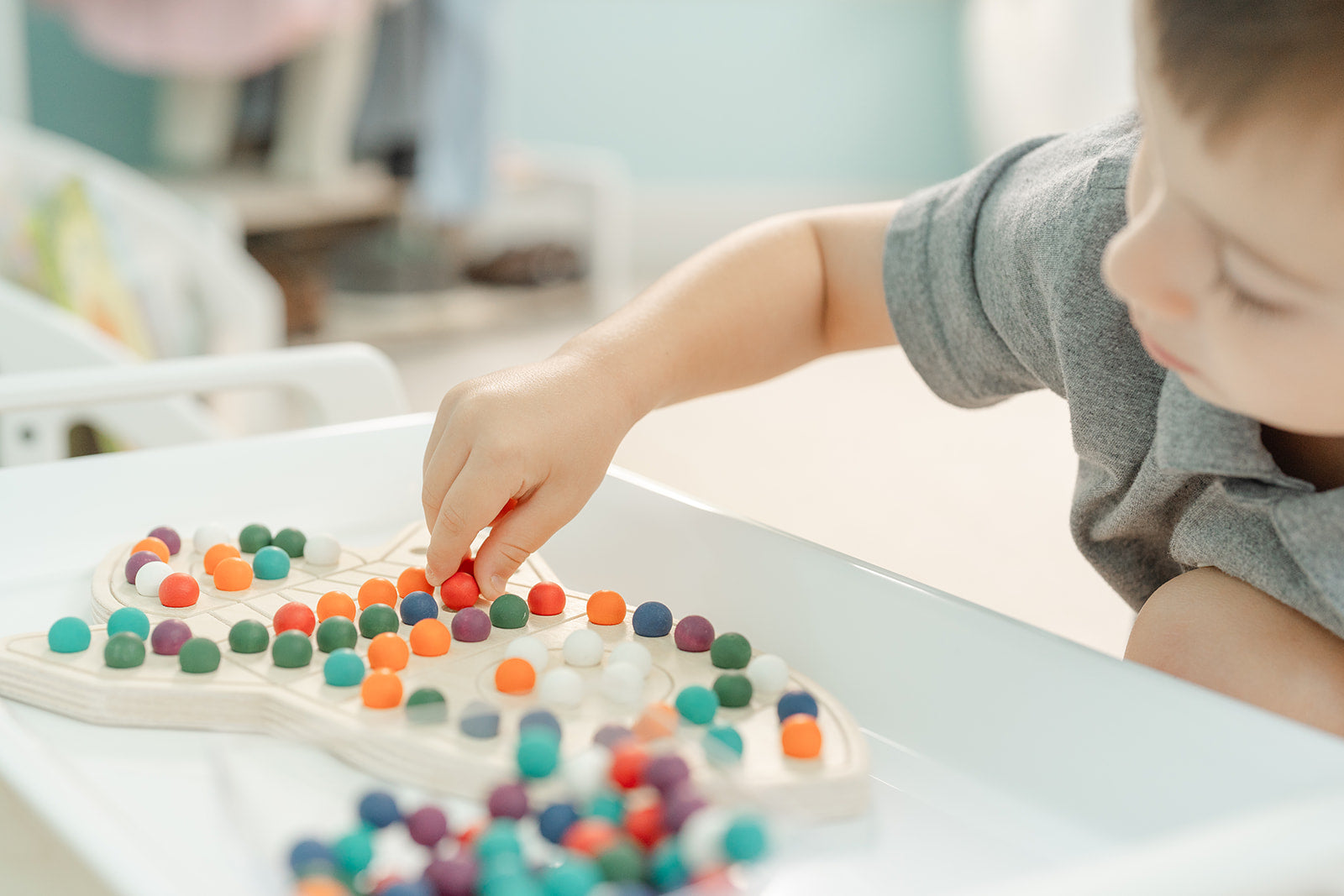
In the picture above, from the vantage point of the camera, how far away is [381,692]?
1.14 feet

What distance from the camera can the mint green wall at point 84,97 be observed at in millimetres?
1405

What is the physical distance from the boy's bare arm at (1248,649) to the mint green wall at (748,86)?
2.18m

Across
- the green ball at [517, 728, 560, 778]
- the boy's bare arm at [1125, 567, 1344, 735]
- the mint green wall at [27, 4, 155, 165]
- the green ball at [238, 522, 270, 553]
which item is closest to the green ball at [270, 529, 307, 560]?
the green ball at [238, 522, 270, 553]

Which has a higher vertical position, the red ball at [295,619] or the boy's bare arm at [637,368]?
the boy's bare arm at [637,368]

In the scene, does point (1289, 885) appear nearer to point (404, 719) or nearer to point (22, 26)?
point (404, 719)

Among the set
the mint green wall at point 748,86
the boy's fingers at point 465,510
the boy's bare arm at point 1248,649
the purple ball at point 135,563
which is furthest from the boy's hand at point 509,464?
the mint green wall at point 748,86

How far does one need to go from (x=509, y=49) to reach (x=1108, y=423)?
2138 millimetres

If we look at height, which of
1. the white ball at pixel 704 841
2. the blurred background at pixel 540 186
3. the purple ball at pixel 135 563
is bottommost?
the blurred background at pixel 540 186

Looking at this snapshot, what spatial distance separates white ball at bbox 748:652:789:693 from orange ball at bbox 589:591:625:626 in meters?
0.06

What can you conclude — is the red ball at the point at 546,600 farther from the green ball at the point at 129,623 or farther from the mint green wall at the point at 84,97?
the mint green wall at the point at 84,97

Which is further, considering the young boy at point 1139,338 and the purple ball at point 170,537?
the purple ball at point 170,537

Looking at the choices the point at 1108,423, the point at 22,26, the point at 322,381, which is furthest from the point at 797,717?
the point at 22,26

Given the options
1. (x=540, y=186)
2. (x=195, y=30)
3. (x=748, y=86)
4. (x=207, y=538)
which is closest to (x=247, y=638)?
(x=207, y=538)

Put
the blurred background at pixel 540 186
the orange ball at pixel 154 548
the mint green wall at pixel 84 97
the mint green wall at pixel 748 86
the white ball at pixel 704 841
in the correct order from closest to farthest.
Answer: the white ball at pixel 704 841
the orange ball at pixel 154 548
the blurred background at pixel 540 186
the mint green wall at pixel 84 97
the mint green wall at pixel 748 86
